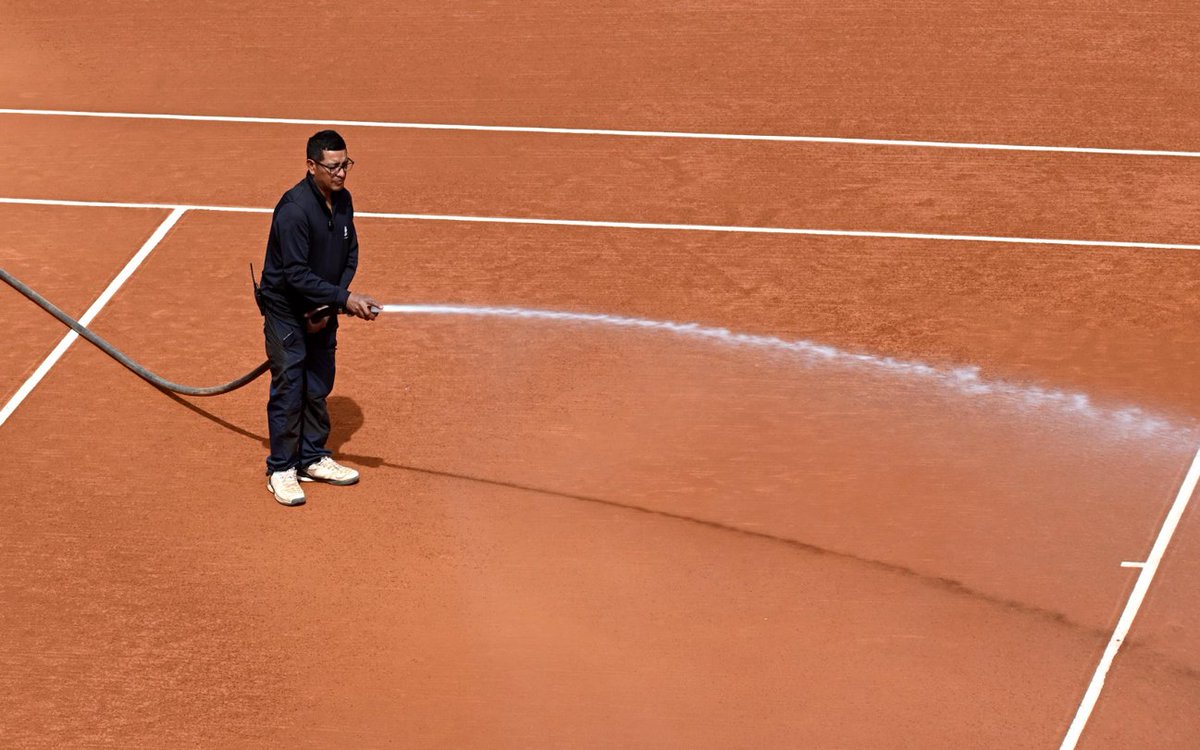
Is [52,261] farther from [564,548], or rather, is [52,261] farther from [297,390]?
[564,548]

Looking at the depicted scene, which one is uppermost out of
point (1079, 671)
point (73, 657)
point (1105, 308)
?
point (1105, 308)

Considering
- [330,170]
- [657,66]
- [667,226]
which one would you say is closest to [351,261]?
[330,170]

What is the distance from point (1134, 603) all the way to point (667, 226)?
494 cm

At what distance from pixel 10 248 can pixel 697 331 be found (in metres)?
5.09

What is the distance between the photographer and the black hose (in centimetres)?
869

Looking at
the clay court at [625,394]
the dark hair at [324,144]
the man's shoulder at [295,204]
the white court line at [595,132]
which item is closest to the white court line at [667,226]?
the clay court at [625,394]

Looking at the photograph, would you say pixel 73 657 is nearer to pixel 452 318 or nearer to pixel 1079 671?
pixel 452 318

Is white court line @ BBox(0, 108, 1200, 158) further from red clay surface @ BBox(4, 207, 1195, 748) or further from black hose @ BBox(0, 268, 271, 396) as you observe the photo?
black hose @ BBox(0, 268, 271, 396)

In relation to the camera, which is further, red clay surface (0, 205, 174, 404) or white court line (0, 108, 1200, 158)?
white court line (0, 108, 1200, 158)

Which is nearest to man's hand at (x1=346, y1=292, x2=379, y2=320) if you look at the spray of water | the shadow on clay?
the shadow on clay

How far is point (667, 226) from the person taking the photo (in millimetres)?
11250

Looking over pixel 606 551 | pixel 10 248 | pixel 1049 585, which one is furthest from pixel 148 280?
pixel 1049 585

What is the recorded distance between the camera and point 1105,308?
10.2 meters

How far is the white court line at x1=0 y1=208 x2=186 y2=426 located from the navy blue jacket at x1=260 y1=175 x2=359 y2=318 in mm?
2241
